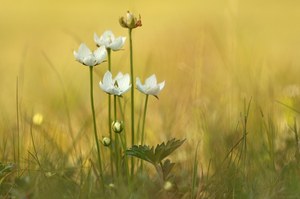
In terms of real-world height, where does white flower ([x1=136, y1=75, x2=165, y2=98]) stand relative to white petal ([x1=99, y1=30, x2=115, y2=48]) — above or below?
below

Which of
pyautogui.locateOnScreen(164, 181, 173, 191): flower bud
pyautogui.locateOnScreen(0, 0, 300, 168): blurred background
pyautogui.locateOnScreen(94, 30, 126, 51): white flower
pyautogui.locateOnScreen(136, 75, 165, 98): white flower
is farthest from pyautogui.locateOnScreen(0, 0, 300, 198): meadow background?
pyautogui.locateOnScreen(94, 30, 126, 51): white flower

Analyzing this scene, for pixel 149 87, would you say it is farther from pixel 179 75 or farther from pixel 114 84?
pixel 179 75

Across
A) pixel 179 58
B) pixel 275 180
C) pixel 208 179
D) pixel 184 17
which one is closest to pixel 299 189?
pixel 275 180

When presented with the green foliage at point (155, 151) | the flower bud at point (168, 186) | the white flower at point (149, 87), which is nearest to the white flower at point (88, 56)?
the white flower at point (149, 87)

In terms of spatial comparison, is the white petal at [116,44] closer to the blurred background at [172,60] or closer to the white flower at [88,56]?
the white flower at [88,56]

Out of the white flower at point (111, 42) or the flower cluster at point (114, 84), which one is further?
the white flower at point (111, 42)

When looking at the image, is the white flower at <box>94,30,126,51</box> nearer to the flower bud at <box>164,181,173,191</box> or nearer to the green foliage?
the green foliage
